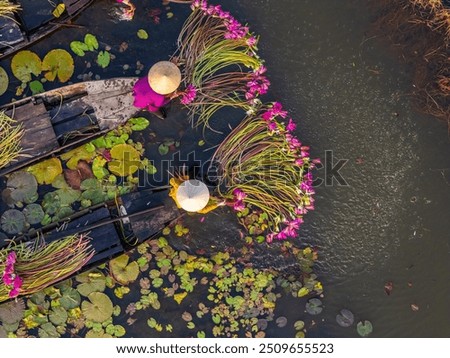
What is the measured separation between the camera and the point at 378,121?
4.57 m

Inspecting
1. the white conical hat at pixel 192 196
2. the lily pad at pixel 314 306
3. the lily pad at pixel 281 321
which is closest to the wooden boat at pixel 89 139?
the white conical hat at pixel 192 196

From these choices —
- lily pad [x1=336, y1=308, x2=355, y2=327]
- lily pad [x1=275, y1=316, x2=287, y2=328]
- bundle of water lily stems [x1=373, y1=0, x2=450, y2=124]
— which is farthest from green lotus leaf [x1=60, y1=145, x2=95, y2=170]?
bundle of water lily stems [x1=373, y1=0, x2=450, y2=124]

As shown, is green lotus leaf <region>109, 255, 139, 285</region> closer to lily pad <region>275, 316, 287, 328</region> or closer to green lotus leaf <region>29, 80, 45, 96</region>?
lily pad <region>275, 316, 287, 328</region>

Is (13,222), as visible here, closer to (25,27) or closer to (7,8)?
(25,27)

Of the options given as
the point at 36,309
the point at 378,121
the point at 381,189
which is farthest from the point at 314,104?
the point at 36,309

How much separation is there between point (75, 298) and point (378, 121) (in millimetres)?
3253

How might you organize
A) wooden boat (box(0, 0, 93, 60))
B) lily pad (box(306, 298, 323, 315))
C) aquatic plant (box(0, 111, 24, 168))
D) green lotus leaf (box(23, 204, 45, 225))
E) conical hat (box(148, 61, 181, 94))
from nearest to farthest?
conical hat (box(148, 61, 181, 94)) → aquatic plant (box(0, 111, 24, 168)) → wooden boat (box(0, 0, 93, 60)) → green lotus leaf (box(23, 204, 45, 225)) → lily pad (box(306, 298, 323, 315))

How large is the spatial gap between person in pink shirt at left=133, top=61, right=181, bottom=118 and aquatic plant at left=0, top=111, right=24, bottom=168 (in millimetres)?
1061

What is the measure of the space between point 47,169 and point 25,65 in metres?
0.98

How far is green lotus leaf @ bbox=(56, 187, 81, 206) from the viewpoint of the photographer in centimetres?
442

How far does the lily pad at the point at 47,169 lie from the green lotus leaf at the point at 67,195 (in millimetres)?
149

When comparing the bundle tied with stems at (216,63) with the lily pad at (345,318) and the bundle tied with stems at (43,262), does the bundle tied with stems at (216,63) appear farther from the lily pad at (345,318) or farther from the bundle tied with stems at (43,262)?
the lily pad at (345,318)

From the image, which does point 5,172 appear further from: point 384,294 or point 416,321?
point 416,321

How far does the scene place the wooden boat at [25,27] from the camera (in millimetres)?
4316
